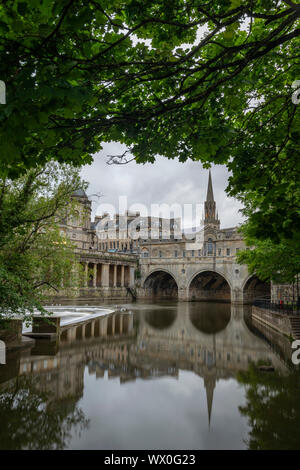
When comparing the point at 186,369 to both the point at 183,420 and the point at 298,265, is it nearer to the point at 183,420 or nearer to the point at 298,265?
the point at 183,420

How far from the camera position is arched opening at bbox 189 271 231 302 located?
2299 inches

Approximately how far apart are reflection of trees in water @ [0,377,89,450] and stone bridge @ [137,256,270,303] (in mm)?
45957

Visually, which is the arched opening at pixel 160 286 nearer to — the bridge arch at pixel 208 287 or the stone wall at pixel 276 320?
the bridge arch at pixel 208 287

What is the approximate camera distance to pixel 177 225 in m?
78.4

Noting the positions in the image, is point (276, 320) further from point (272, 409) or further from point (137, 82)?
point (137, 82)

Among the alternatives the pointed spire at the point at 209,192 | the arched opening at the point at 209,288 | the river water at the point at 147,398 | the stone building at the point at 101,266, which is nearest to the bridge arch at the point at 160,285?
the stone building at the point at 101,266

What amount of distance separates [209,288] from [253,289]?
10.2 m

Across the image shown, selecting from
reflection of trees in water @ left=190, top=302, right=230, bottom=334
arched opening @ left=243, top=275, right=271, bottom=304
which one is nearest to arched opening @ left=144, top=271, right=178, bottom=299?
arched opening @ left=243, top=275, right=271, bottom=304

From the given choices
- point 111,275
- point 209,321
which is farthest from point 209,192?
point 209,321

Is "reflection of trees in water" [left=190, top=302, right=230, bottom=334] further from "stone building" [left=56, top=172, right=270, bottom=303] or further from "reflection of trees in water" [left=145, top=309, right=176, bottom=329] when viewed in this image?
"stone building" [left=56, top=172, right=270, bottom=303]

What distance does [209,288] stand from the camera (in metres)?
62.5
